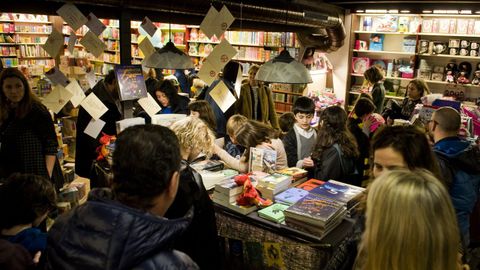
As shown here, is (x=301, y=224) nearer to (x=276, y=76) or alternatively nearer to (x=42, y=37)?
(x=276, y=76)

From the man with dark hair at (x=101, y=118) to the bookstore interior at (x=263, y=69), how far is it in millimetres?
50

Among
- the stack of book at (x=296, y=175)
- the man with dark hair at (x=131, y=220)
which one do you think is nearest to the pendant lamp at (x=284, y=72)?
the stack of book at (x=296, y=175)

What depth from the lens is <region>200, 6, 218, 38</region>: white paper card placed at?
9.80 ft

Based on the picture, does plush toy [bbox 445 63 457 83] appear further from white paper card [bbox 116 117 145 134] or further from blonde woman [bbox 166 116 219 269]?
blonde woman [bbox 166 116 219 269]

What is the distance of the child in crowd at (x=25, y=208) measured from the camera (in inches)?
80.3

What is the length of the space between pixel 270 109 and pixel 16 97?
3.32 meters

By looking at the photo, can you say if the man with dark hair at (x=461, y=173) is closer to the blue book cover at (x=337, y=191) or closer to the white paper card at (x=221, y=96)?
the blue book cover at (x=337, y=191)

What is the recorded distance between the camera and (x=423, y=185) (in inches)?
45.9

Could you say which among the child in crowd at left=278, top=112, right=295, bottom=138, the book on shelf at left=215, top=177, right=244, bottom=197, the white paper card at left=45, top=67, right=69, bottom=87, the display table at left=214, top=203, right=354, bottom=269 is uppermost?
the white paper card at left=45, top=67, right=69, bottom=87

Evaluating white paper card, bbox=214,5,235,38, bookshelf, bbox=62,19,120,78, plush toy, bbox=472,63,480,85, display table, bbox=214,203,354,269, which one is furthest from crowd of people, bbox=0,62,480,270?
bookshelf, bbox=62,19,120,78

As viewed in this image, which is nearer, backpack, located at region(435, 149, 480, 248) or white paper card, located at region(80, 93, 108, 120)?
backpack, located at region(435, 149, 480, 248)

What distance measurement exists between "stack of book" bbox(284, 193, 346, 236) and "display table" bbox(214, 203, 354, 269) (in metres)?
0.03

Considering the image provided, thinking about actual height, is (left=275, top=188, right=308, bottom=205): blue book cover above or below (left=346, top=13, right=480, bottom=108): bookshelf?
below

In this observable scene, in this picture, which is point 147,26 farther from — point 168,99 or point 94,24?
point 168,99
